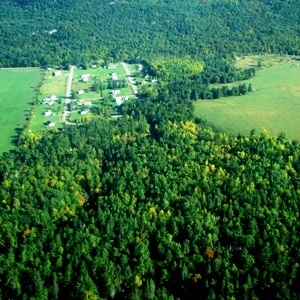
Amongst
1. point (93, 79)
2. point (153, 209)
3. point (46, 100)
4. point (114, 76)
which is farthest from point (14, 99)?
point (153, 209)

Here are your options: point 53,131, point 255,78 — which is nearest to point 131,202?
point 53,131

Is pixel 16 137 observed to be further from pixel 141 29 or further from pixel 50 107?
pixel 141 29

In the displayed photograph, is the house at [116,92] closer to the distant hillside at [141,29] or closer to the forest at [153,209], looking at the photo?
the forest at [153,209]

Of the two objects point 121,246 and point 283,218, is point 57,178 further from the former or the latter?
point 283,218

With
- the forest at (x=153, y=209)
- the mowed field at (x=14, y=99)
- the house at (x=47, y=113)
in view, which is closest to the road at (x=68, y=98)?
the house at (x=47, y=113)

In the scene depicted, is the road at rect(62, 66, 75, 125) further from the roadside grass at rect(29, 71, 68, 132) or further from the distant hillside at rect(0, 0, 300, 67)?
the distant hillside at rect(0, 0, 300, 67)
